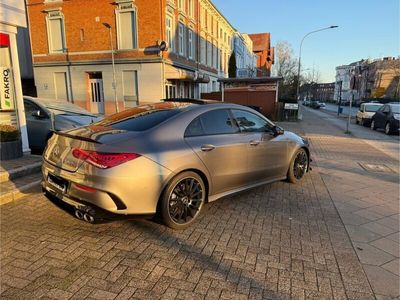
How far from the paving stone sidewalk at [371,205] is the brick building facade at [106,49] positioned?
46.3 feet

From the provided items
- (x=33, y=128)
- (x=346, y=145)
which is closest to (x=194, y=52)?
(x=346, y=145)

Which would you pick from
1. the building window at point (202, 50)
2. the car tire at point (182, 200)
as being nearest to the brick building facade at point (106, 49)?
the building window at point (202, 50)

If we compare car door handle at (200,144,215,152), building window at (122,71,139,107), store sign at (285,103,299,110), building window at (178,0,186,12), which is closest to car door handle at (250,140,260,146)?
car door handle at (200,144,215,152)

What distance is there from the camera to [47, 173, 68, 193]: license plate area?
3316 mm

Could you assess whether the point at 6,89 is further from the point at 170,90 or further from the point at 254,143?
the point at 170,90

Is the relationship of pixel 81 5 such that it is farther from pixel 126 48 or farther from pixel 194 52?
pixel 194 52

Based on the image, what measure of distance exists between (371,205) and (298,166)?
4.75 feet

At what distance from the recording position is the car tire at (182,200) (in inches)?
137

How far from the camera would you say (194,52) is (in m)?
26.8

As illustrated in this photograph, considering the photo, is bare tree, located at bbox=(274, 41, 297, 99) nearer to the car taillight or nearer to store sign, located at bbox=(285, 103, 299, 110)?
store sign, located at bbox=(285, 103, 299, 110)

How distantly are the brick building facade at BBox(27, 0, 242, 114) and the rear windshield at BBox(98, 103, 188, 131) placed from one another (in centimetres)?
1602

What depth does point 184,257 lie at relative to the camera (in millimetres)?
3123

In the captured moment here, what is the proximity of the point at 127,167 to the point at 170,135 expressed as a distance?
2.37 feet

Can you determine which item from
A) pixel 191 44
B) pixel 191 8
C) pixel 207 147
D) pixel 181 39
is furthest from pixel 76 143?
pixel 191 8
